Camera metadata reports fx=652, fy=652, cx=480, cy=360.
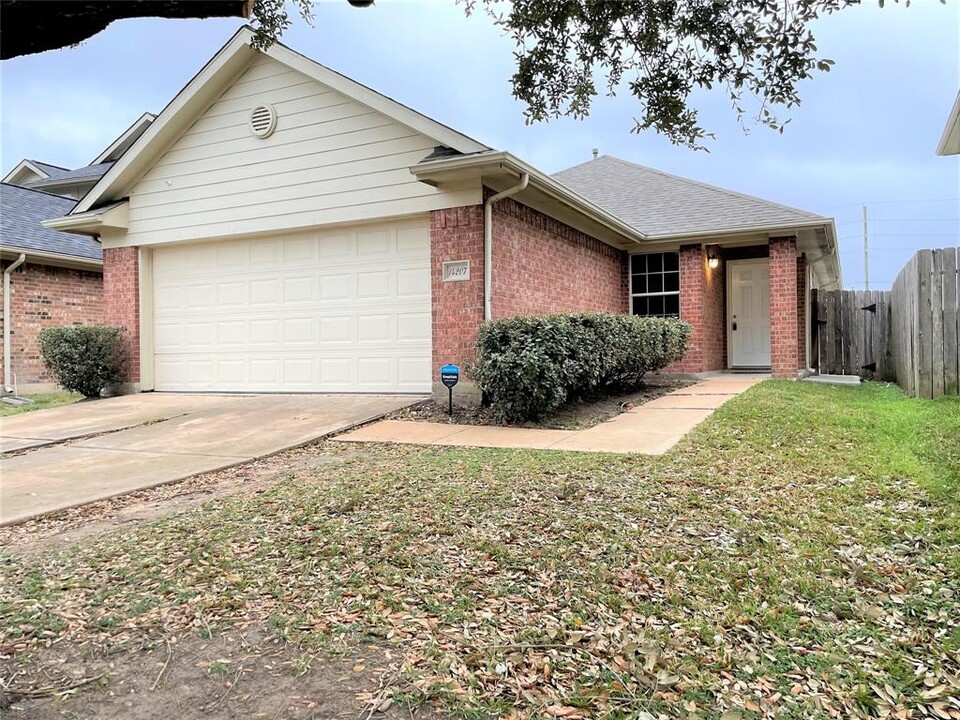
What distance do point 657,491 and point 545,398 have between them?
312 cm

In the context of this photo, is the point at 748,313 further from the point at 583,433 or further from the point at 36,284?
the point at 36,284

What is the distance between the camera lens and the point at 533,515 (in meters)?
4.10

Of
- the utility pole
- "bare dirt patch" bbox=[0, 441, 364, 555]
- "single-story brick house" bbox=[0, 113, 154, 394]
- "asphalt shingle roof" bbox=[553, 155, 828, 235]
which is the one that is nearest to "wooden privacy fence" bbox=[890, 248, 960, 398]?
"asphalt shingle roof" bbox=[553, 155, 828, 235]

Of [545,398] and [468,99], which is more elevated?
[468,99]

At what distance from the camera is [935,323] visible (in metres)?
8.09

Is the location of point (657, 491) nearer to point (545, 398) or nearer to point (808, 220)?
point (545, 398)

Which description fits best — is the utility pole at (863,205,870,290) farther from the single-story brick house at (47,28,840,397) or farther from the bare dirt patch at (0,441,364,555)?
the bare dirt patch at (0,441,364,555)

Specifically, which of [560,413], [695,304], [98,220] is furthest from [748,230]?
[98,220]

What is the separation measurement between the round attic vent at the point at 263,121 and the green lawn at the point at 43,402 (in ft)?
17.6

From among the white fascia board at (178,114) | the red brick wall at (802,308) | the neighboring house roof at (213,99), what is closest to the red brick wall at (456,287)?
the neighboring house roof at (213,99)

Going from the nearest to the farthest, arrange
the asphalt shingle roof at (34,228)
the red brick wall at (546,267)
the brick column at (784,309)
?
the red brick wall at (546,267), the brick column at (784,309), the asphalt shingle roof at (34,228)

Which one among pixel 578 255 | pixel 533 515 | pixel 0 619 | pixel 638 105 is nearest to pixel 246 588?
pixel 0 619

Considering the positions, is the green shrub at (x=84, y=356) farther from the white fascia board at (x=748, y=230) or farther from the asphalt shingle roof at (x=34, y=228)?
the white fascia board at (x=748, y=230)

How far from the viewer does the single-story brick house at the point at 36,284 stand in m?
12.5
